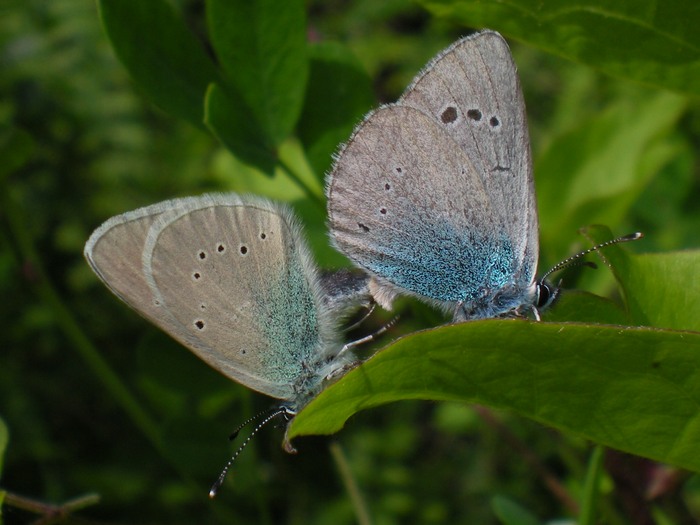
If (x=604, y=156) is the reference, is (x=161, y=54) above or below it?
above

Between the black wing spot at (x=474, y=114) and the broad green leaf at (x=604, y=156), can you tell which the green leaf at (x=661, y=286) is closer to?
the black wing spot at (x=474, y=114)

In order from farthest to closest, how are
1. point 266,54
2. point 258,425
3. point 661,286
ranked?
1. point 258,425
2. point 266,54
3. point 661,286

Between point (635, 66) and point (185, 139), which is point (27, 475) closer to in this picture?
point (185, 139)

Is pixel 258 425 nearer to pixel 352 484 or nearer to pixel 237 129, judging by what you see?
pixel 352 484

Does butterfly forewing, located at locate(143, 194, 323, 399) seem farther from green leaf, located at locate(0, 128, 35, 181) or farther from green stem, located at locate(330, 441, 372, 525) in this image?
green leaf, located at locate(0, 128, 35, 181)

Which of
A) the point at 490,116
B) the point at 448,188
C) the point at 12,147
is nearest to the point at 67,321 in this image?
the point at 12,147

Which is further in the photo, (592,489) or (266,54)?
(266,54)

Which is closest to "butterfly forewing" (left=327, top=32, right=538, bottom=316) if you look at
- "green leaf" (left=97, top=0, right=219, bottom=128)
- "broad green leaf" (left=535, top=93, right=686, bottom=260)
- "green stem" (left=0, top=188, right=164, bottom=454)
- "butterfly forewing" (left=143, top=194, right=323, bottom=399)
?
"butterfly forewing" (left=143, top=194, right=323, bottom=399)
